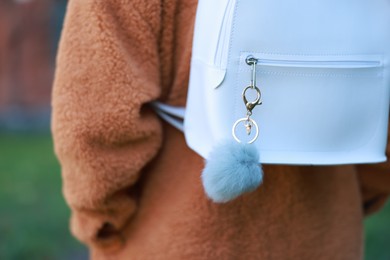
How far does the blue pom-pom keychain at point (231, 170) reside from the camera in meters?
1.35

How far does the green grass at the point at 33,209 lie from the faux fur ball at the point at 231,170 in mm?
3127

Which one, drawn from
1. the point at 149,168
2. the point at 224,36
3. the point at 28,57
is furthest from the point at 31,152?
the point at 224,36

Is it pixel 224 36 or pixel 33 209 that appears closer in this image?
pixel 224 36

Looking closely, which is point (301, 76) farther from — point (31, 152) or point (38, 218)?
point (31, 152)

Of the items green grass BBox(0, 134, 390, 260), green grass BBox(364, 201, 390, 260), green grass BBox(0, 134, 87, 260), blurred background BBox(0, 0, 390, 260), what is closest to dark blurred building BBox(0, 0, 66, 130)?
blurred background BBox(0, 0, 390, 260)

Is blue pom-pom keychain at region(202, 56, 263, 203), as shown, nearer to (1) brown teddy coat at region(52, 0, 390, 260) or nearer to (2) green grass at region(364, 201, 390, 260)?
(1) brown teddy coat at region(52, 0, 390, 260)

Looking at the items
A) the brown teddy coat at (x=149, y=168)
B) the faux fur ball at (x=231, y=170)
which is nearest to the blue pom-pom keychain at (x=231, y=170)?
the faux fur ball at (x=231, y=170)

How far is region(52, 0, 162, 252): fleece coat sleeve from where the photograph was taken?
63.1 inches

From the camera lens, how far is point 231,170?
1.35 m

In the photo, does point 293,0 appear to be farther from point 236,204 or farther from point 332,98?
point 236,204

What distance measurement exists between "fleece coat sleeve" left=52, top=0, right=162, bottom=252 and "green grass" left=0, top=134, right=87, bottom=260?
279 centimetres

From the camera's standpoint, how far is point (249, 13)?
1423mm

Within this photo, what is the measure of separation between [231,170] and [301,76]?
0.75 ft

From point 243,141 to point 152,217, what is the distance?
0.40 m
